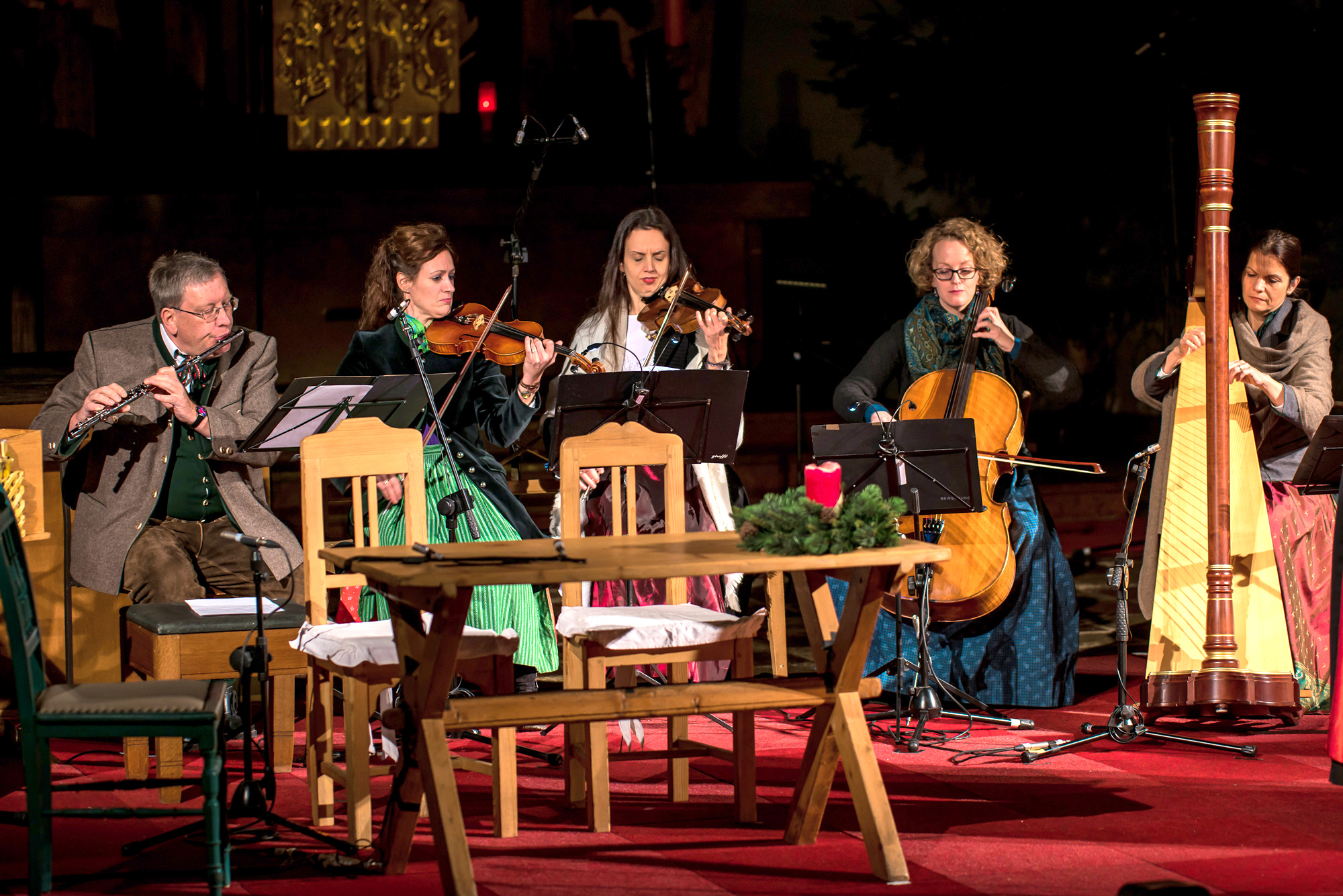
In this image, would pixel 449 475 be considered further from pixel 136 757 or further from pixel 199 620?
pixel 136 757

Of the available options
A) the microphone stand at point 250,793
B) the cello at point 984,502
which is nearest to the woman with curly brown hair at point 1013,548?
the cello at point 984,502

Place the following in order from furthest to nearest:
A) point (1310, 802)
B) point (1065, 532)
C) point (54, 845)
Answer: point (1065, 532) → point (1310, 802) → point (54, 845)

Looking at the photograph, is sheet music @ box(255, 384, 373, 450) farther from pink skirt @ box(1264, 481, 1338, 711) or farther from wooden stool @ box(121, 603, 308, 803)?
pink skirt @ box(1264, 481, 1338, 711)

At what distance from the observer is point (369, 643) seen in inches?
125

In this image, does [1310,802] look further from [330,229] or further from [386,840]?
[330,229]

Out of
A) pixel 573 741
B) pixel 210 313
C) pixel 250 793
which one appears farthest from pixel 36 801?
pixel 210 313

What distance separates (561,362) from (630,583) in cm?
86

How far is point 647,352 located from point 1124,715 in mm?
1773

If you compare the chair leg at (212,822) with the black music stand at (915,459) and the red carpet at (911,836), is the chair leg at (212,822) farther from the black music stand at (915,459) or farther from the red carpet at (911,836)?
the black music stand at (915,459)

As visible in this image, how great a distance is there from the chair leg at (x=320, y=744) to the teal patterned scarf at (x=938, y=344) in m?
2.16

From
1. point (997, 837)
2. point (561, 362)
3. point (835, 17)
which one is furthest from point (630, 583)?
point (835, 17)

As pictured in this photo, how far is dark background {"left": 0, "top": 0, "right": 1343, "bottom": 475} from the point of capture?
227 inches

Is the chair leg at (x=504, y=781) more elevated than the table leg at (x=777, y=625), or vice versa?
the table leg at (x=777, y=625)

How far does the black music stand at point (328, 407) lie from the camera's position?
3750 mm
